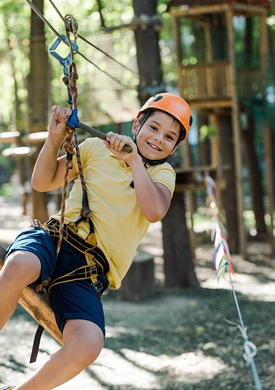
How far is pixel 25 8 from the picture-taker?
14359 millimetres

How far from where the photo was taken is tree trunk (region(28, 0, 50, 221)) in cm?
1003

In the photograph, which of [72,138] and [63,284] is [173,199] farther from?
[63,284]

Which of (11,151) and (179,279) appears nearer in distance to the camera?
(179,279)

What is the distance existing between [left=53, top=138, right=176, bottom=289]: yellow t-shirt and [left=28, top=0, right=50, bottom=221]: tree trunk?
7.18m

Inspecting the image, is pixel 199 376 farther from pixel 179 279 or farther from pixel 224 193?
pixel 224 193

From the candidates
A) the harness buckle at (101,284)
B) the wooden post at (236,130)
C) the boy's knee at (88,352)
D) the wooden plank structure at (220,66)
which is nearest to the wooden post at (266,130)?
the wooden plank structure at (220,66)

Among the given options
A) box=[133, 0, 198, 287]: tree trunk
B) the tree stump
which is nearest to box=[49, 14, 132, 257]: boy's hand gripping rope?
the tree stump

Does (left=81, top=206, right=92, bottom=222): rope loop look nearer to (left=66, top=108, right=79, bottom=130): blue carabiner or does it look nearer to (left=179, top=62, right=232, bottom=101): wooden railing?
(left=66, top=108, right=79, bottom=130): blue carabiner

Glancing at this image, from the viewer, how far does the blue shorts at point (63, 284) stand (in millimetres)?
2672

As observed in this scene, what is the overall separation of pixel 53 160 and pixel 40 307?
77cm

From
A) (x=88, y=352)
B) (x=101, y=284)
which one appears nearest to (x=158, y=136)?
(x=101, y=284)

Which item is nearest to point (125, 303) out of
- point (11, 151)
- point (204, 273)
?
point (204, 273)

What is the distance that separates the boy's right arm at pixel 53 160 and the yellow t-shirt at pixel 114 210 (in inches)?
5.5

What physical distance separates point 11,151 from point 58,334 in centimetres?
770
